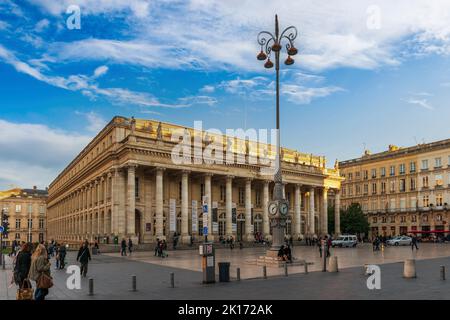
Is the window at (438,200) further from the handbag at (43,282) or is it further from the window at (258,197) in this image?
the handbag at (43,282)

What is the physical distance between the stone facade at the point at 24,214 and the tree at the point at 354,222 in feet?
258

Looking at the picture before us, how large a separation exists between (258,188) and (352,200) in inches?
1146

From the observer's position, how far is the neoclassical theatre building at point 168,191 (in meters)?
51.2

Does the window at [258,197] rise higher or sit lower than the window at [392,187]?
lower

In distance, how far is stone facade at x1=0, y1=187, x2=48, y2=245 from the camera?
118938mm

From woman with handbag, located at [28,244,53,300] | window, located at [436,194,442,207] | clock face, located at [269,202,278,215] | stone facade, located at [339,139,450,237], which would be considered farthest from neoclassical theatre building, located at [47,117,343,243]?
woman with handbag, located at [28,244,53,300]

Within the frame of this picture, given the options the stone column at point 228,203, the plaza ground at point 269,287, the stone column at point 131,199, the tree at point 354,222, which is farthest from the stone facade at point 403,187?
the plaza ground at point 269,287

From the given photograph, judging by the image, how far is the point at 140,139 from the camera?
50719 mm

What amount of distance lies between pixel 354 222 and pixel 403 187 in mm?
10854

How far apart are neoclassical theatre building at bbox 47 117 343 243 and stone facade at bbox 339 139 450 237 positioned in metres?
11.7

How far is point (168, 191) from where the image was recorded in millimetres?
57094
